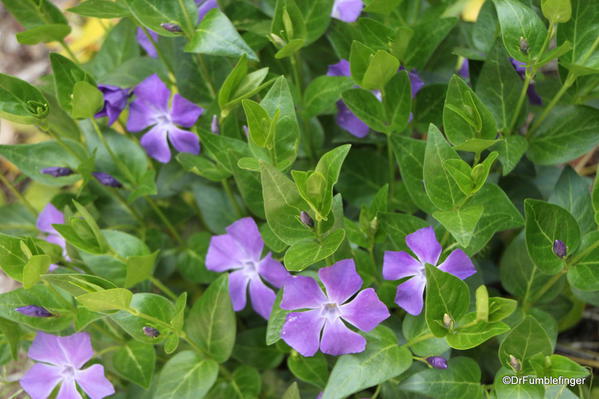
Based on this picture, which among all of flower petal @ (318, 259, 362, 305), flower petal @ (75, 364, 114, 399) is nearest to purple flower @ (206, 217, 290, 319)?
flower petal @ (318, 259, 362, 305)

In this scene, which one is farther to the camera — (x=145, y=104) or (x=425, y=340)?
(x=145, y=104)

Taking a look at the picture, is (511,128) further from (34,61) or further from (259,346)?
(34,61)

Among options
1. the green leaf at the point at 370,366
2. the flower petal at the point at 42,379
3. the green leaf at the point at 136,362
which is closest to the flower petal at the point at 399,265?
the green leaf at the point at 370,366

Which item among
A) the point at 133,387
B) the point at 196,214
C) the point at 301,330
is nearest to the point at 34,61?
the point at 196,214

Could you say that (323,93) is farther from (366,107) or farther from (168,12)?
(168,12)

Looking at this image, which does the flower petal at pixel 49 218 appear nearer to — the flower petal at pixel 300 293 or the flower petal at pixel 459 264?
the flower petal at pixel 300 293

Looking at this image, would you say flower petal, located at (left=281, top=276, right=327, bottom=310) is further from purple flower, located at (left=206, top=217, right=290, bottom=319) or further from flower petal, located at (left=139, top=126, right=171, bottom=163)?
flower petal, located at (left=139, top=126, right=171, bottom=163)

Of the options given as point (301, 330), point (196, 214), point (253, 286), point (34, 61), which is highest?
point (301, 330)
